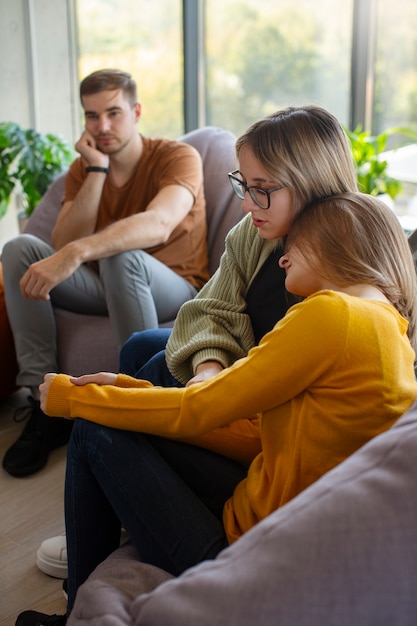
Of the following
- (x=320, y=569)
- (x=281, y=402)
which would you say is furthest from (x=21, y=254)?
(x=320, y=569)

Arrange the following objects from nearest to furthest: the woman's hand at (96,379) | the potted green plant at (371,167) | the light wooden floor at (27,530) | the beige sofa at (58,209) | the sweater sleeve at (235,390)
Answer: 1. the sweater sleeve at (235,390)
2. the woman's hand at (96,379)
3. the light wooden floor at (27,530)
4. the beige sofa at (58,209)
5. the potted green plant at (371,167)

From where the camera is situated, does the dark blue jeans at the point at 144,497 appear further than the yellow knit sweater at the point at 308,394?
Yes

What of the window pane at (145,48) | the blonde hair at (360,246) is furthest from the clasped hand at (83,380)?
the window pane at (145,48)

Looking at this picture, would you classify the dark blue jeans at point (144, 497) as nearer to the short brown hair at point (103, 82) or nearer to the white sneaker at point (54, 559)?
the white sneaker at point (54, 559)

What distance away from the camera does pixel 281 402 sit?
3.81ft

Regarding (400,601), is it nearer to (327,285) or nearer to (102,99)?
(327,285)

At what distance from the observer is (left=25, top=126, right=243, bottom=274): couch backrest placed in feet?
8.48

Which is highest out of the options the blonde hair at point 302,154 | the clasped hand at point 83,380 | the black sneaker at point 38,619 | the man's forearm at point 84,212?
the blonde hair at point 302,154

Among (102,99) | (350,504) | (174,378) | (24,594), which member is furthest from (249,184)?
(102,99)

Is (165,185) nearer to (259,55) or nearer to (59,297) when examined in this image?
(59,297)

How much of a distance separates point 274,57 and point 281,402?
129 inches

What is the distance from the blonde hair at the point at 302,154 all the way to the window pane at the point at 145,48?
3.15 m

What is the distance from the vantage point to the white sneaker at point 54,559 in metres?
1.84

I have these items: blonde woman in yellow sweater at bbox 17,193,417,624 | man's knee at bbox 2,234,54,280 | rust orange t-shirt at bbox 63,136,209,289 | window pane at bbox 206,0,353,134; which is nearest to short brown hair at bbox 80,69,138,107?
rust orange t-shirt at bbox 63,136,209,289
